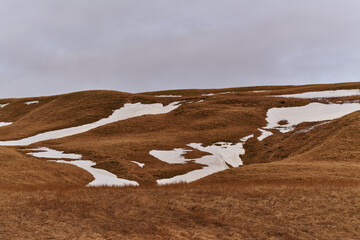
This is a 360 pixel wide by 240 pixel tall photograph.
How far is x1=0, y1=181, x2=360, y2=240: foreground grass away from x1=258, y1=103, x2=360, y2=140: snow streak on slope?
3573 cm

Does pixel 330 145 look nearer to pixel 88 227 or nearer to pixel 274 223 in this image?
pixel 274 223

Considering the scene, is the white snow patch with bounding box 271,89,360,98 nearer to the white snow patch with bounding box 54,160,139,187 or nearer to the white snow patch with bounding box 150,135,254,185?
the white snow patch with bounding box 150,135,254,185

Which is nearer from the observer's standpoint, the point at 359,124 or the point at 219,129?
the point at 359,124

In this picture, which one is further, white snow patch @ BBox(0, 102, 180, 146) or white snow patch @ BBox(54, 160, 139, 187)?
white snow patch @ BBox(0, 102, 180, 146)

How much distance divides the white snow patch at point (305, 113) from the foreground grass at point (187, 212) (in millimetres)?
35710

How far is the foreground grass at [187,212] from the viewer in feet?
40.9

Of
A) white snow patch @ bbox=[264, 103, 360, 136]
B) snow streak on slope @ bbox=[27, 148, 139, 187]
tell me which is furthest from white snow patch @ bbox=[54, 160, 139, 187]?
white snow patch @ bbox=[264, 103, 360, 136]

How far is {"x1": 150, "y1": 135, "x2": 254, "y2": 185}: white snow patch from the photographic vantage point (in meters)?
36.7

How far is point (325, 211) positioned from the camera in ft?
49.8

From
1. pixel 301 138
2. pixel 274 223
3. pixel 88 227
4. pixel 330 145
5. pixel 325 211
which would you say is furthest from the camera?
pixel 301 138

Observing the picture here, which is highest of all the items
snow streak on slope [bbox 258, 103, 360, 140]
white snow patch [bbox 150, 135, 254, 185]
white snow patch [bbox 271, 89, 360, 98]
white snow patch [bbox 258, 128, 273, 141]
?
white snow patch [bbox 271, 89, 360, 98]

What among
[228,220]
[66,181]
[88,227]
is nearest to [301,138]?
[66,181]

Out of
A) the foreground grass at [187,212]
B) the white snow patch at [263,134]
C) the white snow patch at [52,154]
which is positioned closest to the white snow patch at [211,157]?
the white snow patch at [263,134]

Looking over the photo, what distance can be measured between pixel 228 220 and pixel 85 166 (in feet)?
78.6
